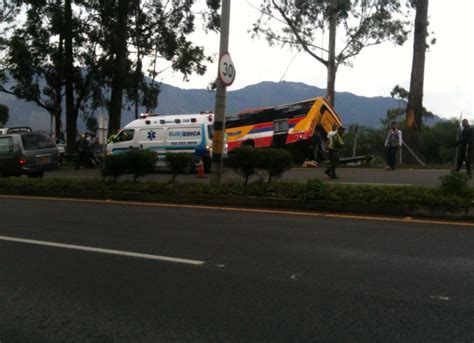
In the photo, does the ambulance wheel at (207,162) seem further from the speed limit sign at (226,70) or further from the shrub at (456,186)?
the shrub at (456,186)

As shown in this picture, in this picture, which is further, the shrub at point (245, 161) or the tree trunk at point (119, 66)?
the tree trunk at point (119, 66)

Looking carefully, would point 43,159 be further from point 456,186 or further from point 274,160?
point 456,186

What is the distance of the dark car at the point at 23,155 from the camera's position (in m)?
17.8

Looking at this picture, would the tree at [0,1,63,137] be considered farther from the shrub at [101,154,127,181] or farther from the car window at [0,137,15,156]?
the shrub at [101,154,127,181]

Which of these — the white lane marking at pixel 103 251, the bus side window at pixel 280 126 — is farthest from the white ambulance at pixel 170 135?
the white lane marking at pixel 103 251

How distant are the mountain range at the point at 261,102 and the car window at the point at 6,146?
67080 mm

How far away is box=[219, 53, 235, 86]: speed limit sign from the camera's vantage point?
10.7m

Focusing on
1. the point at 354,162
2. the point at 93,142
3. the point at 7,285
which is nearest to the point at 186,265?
the point at 7,285

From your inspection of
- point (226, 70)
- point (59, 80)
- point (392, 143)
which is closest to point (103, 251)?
point (226, 70)

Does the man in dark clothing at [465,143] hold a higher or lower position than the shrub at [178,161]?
higher

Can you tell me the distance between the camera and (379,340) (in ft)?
12.0

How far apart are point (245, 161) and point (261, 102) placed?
126159 millimetres

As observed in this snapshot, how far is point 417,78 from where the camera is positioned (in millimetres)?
22172

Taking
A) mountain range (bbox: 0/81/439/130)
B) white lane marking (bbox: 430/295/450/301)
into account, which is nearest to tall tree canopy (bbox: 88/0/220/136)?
white lane marking (bbox: 430/295/450/301)
